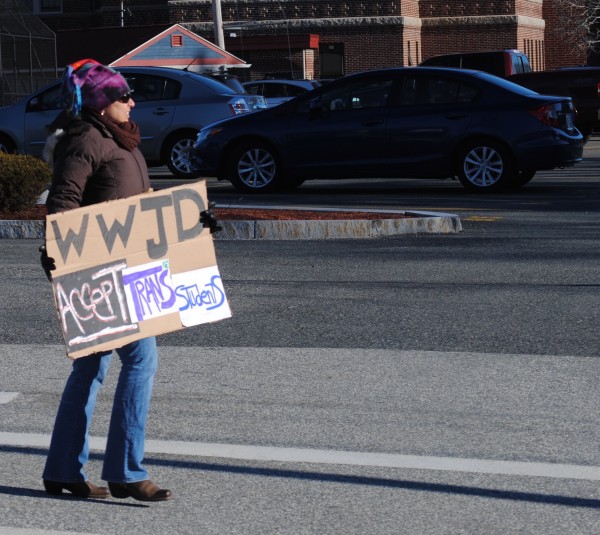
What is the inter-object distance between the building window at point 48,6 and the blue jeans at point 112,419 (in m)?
48.9

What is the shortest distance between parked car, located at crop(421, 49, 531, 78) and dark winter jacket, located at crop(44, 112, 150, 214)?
28697 mm

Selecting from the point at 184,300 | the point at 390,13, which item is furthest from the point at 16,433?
the point at 390,13

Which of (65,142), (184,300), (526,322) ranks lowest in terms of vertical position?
(526,322)

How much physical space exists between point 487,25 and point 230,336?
40292 mm

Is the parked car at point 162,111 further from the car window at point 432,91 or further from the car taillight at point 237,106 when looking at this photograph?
the car window at point 432,91

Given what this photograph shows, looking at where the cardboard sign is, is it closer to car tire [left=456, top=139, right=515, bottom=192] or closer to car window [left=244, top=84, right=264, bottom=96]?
car tire [left=456, top=139, right=515, bottom=192]

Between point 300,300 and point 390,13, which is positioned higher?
point 390,13

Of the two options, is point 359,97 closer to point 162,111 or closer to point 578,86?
point 162,111

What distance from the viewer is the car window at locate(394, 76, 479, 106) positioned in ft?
56.6

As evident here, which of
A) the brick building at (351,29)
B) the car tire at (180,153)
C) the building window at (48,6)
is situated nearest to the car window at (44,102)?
the car tire at (180,153)

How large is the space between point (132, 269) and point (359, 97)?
12.9m

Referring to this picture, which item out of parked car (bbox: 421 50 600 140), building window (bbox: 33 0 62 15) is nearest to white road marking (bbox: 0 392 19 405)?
parked car (bbox: 421 50 600 140)

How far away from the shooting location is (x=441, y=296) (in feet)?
31.9

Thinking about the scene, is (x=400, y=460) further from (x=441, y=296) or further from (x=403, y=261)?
(x=403, y=261)
